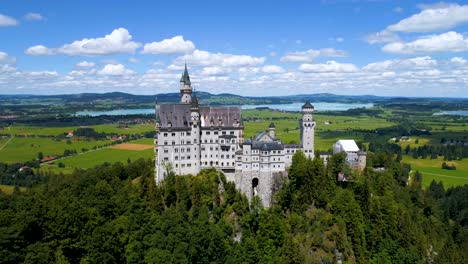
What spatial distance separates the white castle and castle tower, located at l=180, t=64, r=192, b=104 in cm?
602

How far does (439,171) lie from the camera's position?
159 m

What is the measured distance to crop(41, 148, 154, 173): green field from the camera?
152625 millimetres

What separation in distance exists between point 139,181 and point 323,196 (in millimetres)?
39452

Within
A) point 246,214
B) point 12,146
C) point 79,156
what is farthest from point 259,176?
point 12,146

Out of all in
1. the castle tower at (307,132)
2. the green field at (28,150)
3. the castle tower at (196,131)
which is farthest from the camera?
the green field at (28,150)

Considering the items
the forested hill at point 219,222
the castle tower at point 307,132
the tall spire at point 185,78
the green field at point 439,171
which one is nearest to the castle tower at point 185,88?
the tall spire at point 185,78

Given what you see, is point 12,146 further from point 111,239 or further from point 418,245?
point 418,245

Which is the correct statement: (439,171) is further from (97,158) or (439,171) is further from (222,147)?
(97,158)

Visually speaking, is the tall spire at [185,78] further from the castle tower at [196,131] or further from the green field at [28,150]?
the green field at [28,150]

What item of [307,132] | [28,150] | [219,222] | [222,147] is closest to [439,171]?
[307,132]

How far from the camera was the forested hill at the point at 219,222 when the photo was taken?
196 feet

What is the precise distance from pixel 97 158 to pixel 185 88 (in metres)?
90.1

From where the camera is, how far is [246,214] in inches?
3054

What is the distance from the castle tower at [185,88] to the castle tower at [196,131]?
24.8 feet
